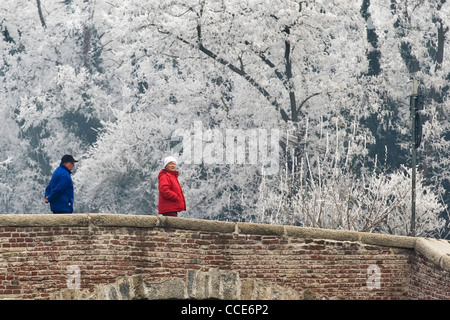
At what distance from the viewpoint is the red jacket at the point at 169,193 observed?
13.1 m

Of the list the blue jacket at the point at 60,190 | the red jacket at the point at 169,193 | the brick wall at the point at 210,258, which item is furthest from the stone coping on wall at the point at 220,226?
the blue jacket at the point at 60,190

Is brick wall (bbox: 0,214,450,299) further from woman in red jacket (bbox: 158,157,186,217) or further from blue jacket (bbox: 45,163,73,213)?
blue jacket (bbox: 45,163,73,213)

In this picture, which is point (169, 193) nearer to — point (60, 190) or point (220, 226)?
point (220, 226)

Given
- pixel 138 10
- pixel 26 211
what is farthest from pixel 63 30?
pixel 138 10

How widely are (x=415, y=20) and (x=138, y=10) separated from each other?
353 inches

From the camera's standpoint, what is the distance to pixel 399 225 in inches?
922

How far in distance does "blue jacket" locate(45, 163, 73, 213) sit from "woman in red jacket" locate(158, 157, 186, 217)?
1.27m

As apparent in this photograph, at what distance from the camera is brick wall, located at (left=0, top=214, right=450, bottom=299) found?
41.0ft

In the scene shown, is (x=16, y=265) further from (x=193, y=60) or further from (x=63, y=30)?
(x=63, y=30)

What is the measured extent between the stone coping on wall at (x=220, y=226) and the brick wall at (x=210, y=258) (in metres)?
0.01

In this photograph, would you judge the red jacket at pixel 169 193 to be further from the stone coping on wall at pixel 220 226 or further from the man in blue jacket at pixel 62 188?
the man in blue jacket at pixel 62 188

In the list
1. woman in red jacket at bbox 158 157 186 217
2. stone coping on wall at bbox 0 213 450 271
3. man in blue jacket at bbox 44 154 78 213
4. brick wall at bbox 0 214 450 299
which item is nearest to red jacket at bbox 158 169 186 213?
woman in red jacket at bbox 158 157 186 217

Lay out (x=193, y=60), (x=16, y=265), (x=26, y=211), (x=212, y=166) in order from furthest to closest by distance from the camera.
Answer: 1. (x=26, y=211)
2. (x=212, y=166)
3. (x=193, y=60)
4. (x=16, y=265)
